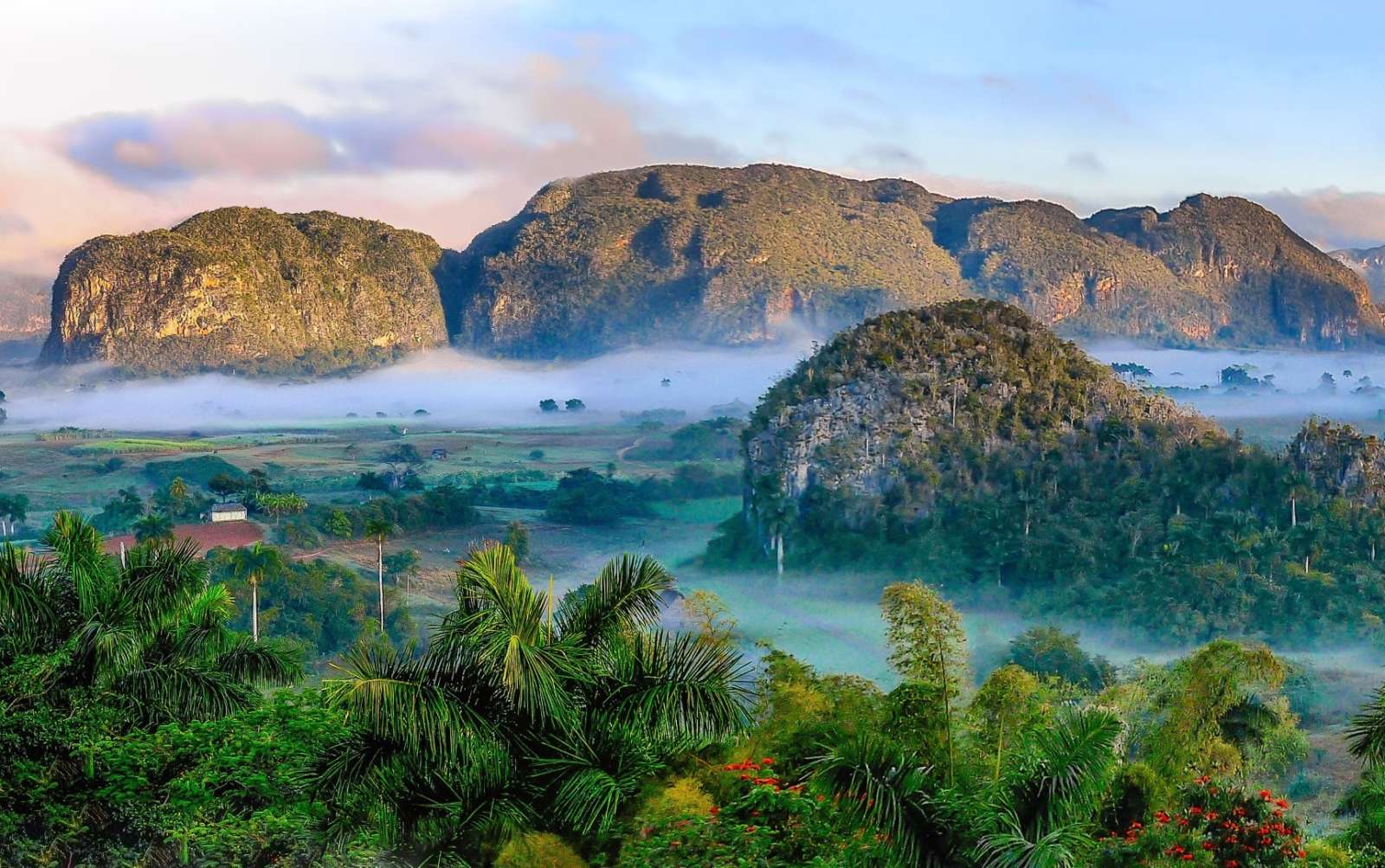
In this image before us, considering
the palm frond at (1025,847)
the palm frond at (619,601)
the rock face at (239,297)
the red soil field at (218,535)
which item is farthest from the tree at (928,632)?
the rock face at (239,297)

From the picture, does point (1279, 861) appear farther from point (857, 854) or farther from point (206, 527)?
point (206, 527)

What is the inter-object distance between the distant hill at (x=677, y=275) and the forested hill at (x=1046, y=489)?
106592 mm

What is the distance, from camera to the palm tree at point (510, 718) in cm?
942

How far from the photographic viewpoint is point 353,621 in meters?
39.4

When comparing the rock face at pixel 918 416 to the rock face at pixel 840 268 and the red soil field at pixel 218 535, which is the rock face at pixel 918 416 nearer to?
the red soil field at pixel 218 535

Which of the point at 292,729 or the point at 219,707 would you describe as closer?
the point at 292,729

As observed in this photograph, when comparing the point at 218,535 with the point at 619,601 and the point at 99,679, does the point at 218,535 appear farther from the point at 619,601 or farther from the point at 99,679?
the point at 619,601

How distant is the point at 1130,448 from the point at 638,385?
107179mm

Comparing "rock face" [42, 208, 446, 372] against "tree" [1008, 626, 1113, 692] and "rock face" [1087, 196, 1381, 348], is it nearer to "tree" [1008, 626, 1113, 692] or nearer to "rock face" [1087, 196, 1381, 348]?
"rock face" [1087, 196, 1381, 348]

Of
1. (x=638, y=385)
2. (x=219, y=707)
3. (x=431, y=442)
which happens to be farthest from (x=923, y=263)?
(x=219, y=707)

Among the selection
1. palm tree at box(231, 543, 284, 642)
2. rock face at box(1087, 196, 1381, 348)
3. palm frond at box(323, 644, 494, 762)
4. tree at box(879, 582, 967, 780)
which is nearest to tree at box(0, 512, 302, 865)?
palm frond at box(323, 644, 494, 762)

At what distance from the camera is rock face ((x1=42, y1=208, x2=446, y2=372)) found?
493ft

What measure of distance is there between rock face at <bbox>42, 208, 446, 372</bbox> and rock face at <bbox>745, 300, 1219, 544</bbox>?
4492 inches

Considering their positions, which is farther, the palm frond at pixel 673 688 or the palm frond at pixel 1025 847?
the palm frond at pixel 673 688
